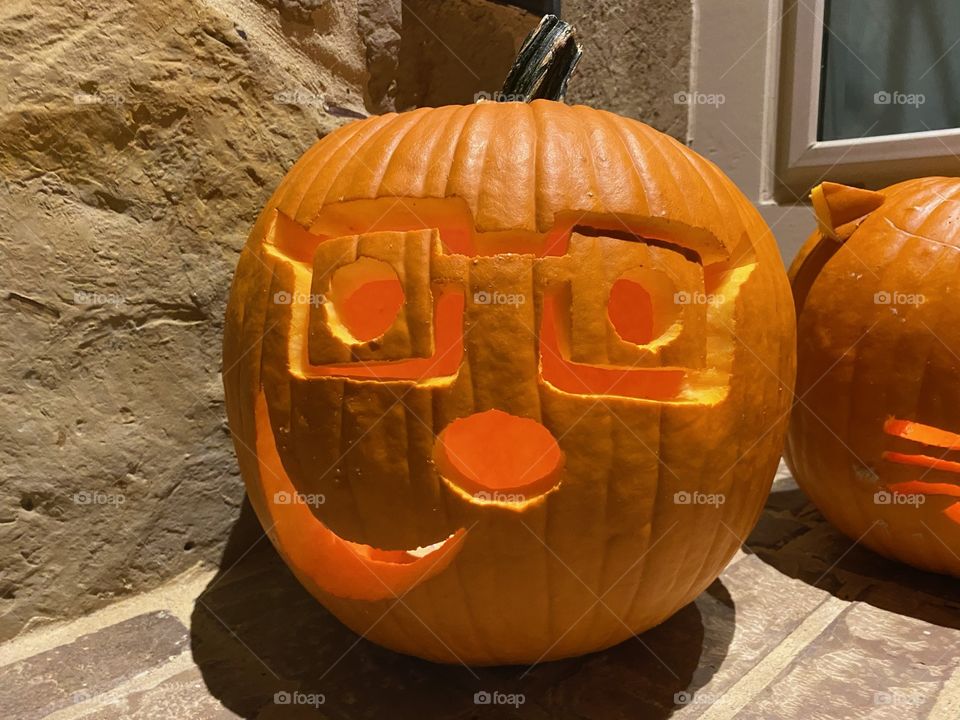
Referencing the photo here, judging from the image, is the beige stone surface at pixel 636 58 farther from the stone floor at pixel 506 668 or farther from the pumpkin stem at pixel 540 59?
the stone floor at pixel 506 668

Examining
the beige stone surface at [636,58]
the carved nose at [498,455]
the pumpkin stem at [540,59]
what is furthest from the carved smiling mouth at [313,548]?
the beige stone surface at [636,58]

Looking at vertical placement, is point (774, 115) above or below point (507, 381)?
above

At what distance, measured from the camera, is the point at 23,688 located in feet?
3.50

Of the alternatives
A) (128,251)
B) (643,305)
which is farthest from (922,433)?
(128,251)

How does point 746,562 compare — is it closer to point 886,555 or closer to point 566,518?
point 886,555

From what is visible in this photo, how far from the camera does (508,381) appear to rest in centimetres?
91

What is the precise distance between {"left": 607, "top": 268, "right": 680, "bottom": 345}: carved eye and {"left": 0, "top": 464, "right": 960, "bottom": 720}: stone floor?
525 millimetres

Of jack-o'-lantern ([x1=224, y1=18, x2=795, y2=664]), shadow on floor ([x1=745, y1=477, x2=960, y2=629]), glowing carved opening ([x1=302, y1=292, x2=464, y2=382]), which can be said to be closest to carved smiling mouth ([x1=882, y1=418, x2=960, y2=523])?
shadow on floor ([x1=745, y1=477, x2=960, y2=629])

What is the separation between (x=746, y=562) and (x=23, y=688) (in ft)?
4.36

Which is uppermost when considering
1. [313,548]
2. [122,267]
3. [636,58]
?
[636,58]

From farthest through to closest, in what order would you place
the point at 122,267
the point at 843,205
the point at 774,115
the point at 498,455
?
the point at 774,115
the point at 843,205
the point at 122,267
the point at 498,455

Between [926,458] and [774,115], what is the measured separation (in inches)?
60.5

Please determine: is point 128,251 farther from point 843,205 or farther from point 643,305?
point 843,205

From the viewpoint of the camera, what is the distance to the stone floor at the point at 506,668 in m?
1.01
